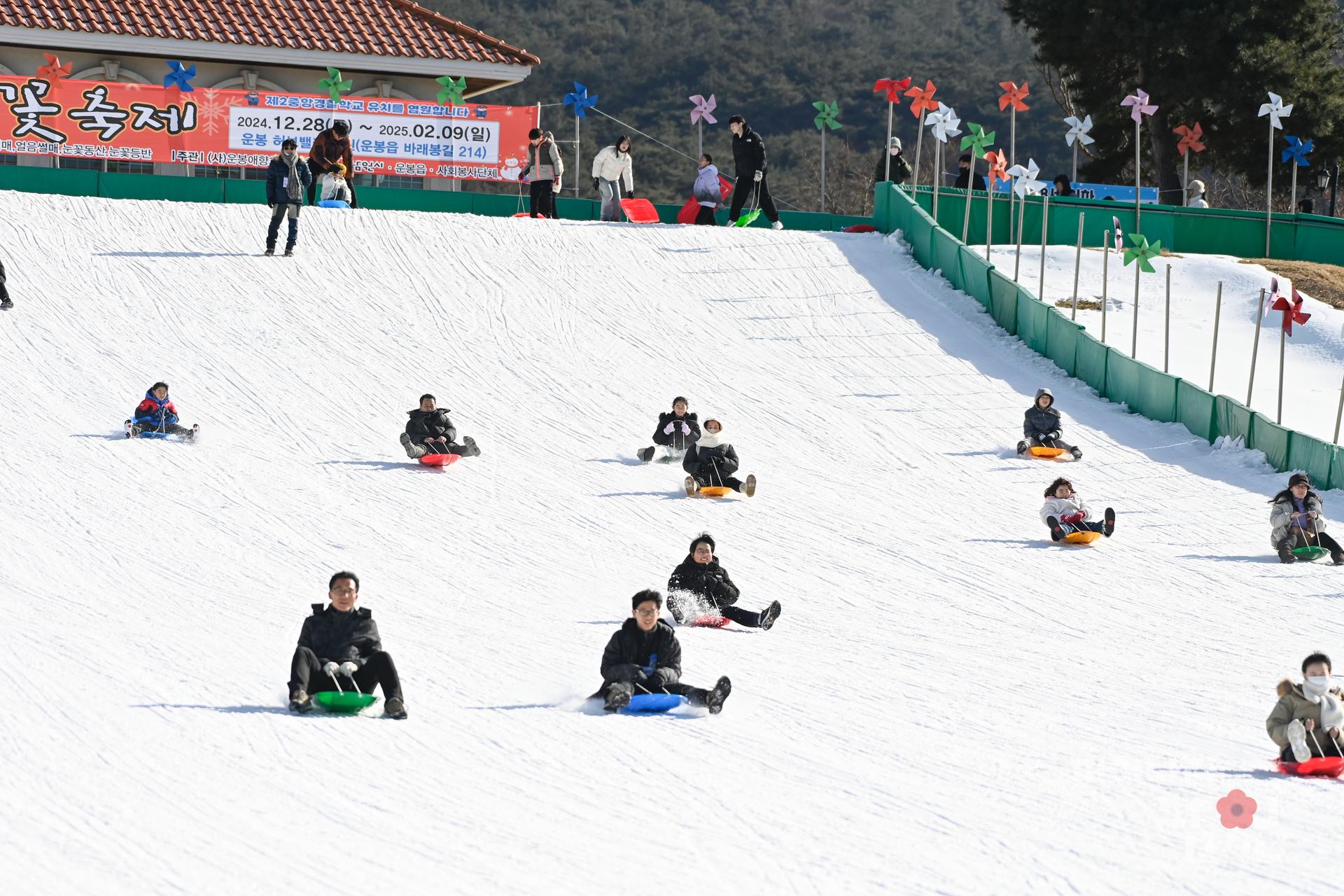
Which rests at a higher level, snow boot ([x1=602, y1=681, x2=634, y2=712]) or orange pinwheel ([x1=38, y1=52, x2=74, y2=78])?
orange pinwheel ([x1=38, y1=52, x2=74, y2=78])

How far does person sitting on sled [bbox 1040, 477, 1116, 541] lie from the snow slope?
0.26 meters

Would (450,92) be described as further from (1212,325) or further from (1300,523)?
(1300,523)

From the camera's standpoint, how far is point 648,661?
28.9 ft

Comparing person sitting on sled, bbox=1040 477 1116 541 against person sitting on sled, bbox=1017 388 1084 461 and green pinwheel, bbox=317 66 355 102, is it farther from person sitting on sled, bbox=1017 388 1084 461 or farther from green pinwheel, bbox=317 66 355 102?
green pinwheel, bbox=317 66 355 102

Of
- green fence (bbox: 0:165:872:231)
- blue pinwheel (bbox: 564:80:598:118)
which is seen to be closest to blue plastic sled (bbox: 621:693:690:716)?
green fence (bbox: 0:165:872:231)

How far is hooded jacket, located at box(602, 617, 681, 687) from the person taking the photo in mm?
8734

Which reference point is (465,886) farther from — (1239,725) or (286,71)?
(286,71)

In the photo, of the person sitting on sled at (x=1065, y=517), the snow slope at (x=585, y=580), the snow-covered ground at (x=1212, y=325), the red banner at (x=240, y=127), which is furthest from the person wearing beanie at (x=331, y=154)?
the person sitting on sled at (x=1065, y=517)

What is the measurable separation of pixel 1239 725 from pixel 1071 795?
1865 mm

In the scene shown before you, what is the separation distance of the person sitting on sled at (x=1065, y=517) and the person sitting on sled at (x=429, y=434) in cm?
493

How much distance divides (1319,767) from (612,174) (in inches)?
751

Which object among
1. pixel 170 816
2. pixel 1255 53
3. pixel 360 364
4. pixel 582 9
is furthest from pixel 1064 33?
pixel 582 9

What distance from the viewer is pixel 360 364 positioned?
18719 mm

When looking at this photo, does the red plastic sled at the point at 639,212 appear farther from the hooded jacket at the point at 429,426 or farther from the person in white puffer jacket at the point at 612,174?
the hooded jacket at the point at 429,426
